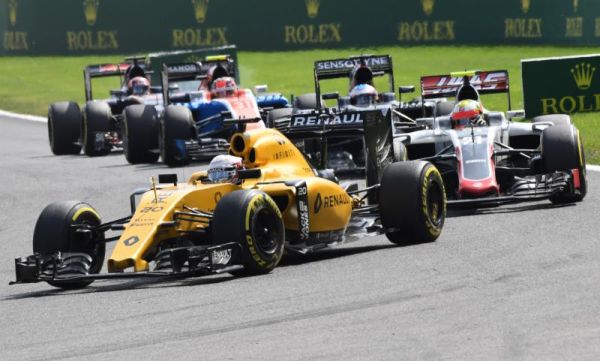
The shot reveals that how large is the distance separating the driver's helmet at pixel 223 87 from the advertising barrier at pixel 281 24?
17601 millimetres

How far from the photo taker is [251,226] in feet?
38.0

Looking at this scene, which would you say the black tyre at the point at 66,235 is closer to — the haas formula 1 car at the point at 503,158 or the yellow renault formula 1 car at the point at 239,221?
the yellow renault formula 1 car at the point at 239,221

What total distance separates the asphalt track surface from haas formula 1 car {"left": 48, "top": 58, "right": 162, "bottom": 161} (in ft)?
41.6

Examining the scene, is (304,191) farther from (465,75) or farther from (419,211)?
(465,75)

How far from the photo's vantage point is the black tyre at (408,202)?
13172 mm

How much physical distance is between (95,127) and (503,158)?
12.0 metres

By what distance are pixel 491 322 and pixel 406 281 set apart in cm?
205

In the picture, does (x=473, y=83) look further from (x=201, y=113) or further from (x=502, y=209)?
(x=201, y=113)

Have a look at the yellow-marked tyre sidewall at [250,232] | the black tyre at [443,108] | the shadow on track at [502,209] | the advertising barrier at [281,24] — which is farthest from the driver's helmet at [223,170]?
the advertising barrier at [281,24]

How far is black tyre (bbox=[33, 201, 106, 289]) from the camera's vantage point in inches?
477

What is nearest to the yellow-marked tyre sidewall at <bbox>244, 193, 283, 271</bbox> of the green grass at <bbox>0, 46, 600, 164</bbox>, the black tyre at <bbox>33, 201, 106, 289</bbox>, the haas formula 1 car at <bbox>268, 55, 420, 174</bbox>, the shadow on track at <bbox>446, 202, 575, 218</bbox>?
the black tyre at <bbox>33, 201, 106, 289</bbox>

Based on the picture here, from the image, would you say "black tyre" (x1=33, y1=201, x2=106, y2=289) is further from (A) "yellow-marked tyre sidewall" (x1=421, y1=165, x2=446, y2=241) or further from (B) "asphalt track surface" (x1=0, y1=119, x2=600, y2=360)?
(A) "yellow-marked tyre sidewall" (x1=421, y1=165, x2=446, y2=241)

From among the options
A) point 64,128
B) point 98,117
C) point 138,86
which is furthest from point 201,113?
point 138,86

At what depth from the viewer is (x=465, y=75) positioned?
1934 cm
